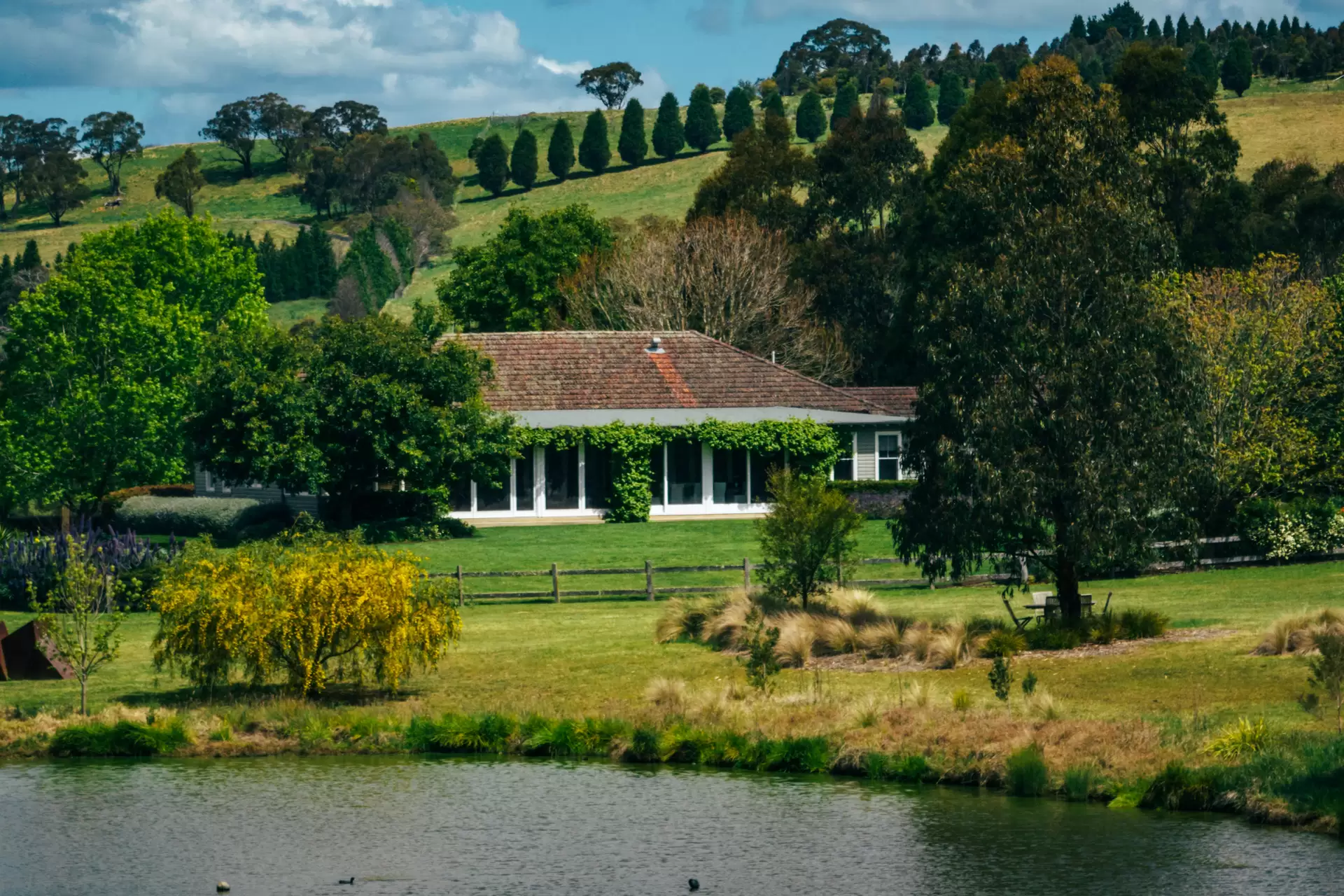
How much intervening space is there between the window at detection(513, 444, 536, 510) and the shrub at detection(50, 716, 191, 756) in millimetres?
31625

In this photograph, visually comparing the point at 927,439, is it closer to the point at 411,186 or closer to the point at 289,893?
the point at 289,893

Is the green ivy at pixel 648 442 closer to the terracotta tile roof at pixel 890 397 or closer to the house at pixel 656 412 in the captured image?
the house at pixel 656 412

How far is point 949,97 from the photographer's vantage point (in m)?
163

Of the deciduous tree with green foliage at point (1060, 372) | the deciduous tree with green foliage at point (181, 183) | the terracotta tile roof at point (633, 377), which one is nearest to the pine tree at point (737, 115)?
the deciduous tree with green foliage at point (181, 183)

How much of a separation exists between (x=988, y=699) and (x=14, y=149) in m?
167

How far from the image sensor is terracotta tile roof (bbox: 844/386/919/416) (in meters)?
61.1

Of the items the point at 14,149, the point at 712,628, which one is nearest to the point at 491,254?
the point at 712,628

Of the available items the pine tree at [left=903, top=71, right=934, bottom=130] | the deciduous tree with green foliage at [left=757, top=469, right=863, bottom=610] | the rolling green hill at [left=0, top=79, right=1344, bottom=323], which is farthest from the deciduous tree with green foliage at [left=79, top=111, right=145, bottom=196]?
the deciduous tree with green foliage at [left=757, top=469, right=863, bottom=610]

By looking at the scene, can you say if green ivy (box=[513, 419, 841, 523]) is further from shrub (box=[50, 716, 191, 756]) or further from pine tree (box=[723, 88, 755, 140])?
pine tree (box=[723, 88, 755, 140])

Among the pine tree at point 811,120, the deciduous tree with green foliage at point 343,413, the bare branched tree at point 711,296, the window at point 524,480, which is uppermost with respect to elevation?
the pine tree at point 811,120

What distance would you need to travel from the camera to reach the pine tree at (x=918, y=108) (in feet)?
525

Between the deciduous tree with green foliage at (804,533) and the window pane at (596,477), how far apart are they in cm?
2354

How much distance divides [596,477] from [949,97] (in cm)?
11501

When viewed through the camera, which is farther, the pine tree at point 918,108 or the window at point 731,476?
the pine tree at point 918,108
